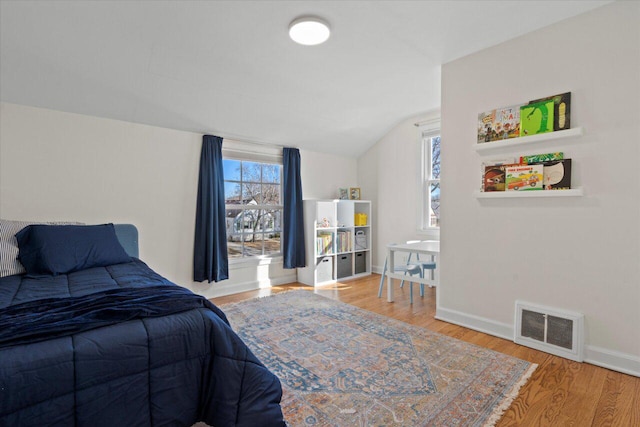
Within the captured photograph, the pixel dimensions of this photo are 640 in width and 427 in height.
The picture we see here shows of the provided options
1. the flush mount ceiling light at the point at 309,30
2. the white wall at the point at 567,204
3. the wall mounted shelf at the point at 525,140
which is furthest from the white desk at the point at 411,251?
the flush mount ceiling light at the point at 309,30

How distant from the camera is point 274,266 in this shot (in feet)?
14.0

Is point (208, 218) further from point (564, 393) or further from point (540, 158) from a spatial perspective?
point (564, 393)

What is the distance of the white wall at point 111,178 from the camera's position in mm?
2650

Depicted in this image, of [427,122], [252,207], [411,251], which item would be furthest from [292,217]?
[427,122]

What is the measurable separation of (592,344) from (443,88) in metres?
2.27

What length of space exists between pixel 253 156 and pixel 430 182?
7.79ft

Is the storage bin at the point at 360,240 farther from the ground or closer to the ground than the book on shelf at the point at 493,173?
closer to the ground

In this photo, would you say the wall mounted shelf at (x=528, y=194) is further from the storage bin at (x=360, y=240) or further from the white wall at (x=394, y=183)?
the storage bin at (x=360, y=240)

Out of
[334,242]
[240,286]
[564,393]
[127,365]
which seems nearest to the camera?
[127,365]

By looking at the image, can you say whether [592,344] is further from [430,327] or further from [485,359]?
[430,327]

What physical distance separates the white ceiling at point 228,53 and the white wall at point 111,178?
0.18 metres

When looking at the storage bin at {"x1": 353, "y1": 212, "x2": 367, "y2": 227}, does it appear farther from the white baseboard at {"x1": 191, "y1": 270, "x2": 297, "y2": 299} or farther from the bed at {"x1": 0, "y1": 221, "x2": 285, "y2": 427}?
the bed at {"x1": 0, "y1": 221, "x2": 285, "y2": 427}

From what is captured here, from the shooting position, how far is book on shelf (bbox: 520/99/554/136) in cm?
229

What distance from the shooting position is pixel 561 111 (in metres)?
2.24
